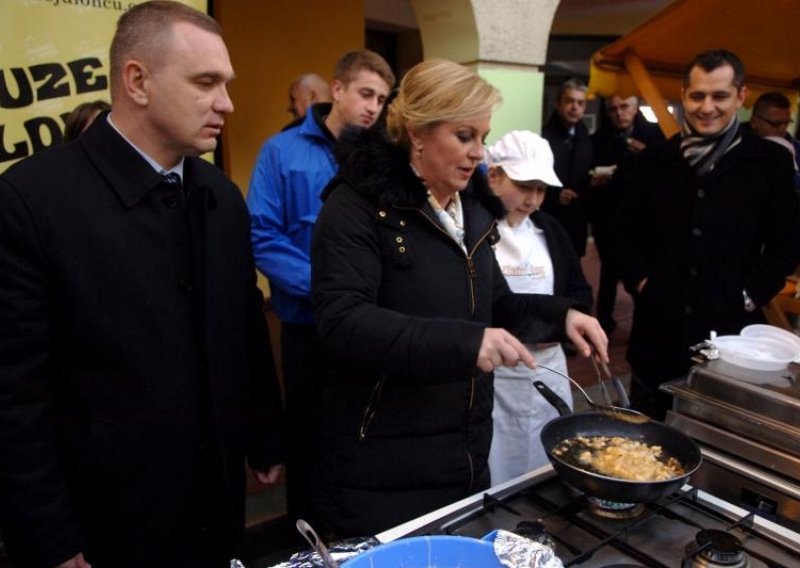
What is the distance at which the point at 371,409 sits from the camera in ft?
5.22

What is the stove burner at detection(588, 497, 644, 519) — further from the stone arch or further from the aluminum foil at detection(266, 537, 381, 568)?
the stone arch

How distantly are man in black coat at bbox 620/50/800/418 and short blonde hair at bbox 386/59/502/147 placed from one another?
1385mm

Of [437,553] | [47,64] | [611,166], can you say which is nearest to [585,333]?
[437,553]

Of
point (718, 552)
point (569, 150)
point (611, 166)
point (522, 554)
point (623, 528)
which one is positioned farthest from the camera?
point (611, 166)

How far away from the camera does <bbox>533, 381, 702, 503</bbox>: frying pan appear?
1.26 metres

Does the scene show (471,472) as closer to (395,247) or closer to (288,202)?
(395,247)

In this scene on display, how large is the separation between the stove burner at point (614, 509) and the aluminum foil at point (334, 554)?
1.66 ft

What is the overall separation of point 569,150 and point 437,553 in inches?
180

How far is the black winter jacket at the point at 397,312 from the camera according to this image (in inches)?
59.4

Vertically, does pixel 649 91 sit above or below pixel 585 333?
above

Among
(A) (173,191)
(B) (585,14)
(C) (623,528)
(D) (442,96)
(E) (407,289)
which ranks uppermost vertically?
(B) (585,14)

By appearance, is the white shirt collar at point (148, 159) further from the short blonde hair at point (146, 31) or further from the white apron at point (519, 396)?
the white apron at point (519, 396)

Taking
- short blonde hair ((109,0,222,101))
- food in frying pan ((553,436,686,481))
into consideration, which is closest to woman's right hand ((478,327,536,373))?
food in frying pan ((553,436,686,481))

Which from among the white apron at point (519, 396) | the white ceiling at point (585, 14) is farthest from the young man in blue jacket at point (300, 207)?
the white ceiling at point (585, 14)
